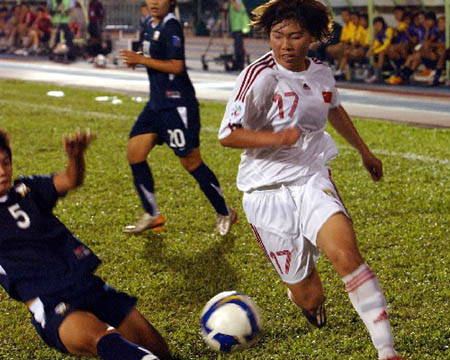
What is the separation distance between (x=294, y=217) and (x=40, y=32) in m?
27.9

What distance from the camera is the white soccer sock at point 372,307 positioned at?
3414 millimetres

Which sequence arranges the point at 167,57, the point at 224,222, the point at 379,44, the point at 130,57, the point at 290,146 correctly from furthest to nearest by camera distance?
the point at 379,44 < the point at 224,222 < the point at 167,57 < the point at 130,57 < the point at 290,146

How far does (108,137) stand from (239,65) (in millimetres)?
10309

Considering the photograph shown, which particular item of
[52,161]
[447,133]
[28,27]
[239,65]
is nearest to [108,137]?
[52,161]

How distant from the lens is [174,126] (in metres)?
6.13

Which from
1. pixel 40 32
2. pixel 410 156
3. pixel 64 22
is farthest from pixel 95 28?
pixel 410 156

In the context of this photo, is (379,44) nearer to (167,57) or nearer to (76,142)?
(167,57)

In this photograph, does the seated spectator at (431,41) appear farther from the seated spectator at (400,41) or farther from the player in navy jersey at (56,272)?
the player in navy jersey at (56,272)

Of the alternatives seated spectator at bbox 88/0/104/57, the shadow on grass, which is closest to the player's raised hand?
the shadow on grass

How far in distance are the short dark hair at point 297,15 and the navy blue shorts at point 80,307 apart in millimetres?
1555

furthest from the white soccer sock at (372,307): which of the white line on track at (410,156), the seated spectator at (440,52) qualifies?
the seated spectator at (440,52)

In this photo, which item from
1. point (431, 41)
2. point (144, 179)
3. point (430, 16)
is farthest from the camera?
point (430, 16)

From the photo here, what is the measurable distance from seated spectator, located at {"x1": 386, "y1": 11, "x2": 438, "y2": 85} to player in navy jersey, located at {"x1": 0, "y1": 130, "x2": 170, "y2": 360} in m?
13.9

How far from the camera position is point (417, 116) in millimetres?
12672
